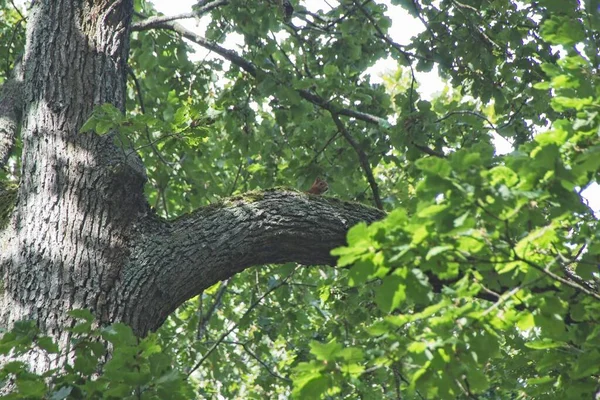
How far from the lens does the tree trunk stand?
265cm

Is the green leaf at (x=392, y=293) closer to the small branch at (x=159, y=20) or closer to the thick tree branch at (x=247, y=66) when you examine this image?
the thick tree branch at (x=247, y=66)

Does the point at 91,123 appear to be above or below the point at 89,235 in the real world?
above

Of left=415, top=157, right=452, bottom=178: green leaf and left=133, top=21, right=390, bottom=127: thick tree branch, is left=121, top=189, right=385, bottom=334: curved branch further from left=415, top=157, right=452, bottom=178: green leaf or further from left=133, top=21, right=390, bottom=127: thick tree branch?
left=415, top=157, right=452, bottom=178: green leaf

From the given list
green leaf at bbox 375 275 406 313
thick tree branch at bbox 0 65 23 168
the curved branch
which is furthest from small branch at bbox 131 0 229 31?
green leaf at bbox 375 275 406 313

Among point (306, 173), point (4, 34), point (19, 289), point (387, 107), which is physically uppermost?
point (4, 34)

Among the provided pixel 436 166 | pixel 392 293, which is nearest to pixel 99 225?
pixel 392 293

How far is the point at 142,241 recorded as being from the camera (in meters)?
2.84

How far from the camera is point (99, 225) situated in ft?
9.20

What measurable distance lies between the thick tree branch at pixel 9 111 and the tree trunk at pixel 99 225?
88 cm

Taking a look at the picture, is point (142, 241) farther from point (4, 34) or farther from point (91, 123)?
point (4, 34)

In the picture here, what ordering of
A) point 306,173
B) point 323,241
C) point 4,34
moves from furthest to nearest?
1. point 4,34
2. point 306,173
3. point 323,241

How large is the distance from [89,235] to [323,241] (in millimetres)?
1009

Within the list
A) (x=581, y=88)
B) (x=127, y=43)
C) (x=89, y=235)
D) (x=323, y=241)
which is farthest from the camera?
(x=127, y=43)

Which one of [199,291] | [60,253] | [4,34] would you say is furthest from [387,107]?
[4,34]
